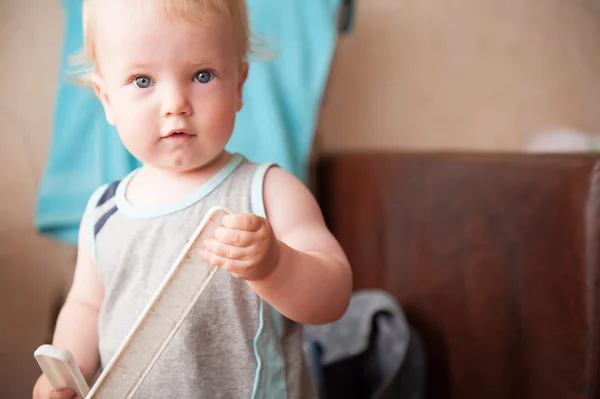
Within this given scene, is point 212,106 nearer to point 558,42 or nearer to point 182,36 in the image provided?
point 182,36

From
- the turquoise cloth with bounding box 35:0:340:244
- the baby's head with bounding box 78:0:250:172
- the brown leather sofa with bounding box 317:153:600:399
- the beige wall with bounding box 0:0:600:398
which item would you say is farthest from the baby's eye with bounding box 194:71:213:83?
the beige wall with bounding box 0:0:600:398

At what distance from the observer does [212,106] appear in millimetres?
318

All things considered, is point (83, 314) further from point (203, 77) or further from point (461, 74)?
point (461, 74)

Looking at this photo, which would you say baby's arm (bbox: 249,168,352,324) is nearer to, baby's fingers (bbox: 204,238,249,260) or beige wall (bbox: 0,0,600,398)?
baby's fingers (bbox: 204,238,249,260)

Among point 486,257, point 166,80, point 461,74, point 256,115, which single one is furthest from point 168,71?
point 461,74

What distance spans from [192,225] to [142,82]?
89 mm

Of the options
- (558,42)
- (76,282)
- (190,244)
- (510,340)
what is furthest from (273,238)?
(558,42)

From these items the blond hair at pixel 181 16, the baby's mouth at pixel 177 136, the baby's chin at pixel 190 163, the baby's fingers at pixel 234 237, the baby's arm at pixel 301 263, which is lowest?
the baby's arm at pixel 301 263

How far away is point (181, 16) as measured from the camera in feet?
0.98

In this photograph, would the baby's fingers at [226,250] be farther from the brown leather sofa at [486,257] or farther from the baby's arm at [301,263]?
the brown leather sofa at [486,257]

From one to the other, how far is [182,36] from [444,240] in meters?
0.52

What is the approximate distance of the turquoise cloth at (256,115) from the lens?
1.30 feet

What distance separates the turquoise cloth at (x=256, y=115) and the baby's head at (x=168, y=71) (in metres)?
0.07

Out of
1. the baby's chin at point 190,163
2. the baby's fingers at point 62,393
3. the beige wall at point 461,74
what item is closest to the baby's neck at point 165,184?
the baby's chin at point 190,163
